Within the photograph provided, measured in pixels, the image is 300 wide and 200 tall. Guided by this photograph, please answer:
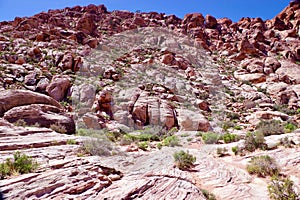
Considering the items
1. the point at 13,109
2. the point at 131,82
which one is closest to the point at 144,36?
the point at 131,82

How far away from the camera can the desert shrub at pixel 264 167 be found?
6.02 m

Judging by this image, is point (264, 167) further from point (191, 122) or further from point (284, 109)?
point (284, 109)

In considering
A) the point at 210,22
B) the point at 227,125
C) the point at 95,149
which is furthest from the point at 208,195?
the point at 210,22

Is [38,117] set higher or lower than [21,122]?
higher

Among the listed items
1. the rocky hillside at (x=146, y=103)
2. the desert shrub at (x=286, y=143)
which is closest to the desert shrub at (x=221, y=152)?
the rocky hillside at (x=146, y=103)

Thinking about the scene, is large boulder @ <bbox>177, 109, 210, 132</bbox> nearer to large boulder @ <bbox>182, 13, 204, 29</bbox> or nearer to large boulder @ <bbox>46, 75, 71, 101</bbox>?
large boulder @ <bbox>46, 75, 71, 101</bbox>

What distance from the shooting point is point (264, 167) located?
6164mm

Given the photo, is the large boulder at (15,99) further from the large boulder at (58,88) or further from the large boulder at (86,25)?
the large boulder at (86,25)

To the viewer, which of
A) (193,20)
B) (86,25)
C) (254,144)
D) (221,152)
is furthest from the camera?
(193,20)

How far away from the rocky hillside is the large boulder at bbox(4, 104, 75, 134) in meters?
0.05

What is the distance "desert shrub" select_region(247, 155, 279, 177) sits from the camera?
602cm

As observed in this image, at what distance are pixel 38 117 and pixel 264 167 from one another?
33.5 ft

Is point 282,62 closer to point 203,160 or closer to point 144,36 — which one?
point 144,36

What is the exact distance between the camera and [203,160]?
7500 millimetres
